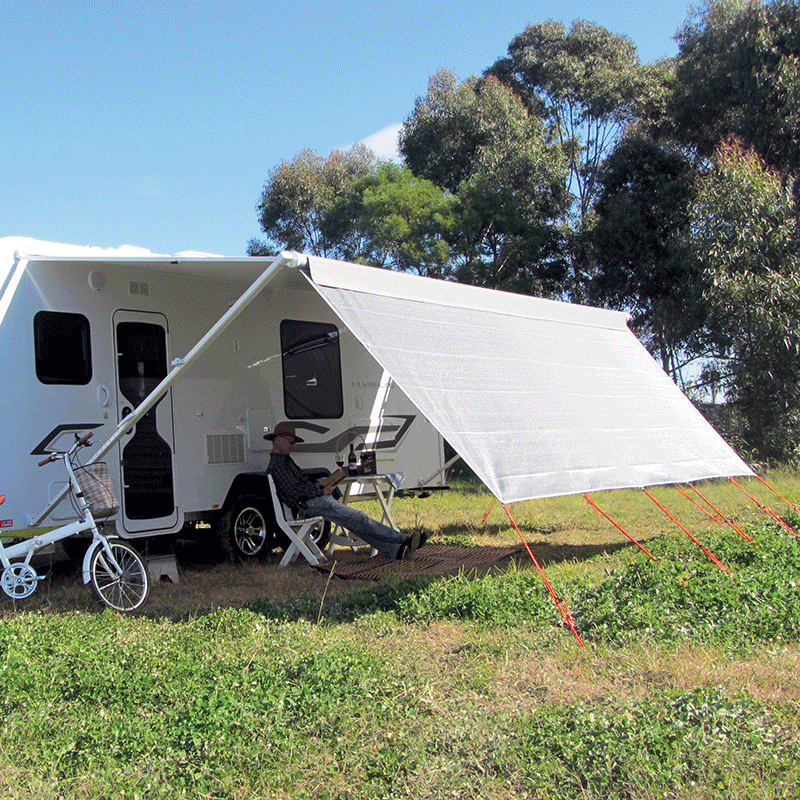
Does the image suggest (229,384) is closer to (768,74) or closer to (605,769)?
(605,769)

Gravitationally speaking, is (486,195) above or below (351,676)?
above

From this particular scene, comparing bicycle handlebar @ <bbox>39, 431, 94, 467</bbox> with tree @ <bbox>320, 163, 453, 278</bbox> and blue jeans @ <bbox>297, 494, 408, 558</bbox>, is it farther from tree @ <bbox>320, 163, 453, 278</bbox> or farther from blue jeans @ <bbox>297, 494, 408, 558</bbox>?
tree @ <bbox>320, 163, 453, 278</bbox>

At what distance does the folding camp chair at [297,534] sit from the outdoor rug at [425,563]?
0.42 ft

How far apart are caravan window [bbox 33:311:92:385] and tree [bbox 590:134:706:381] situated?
11836 millimetres

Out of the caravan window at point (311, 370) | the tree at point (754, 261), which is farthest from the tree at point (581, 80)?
the caravan window at point (311, 370)

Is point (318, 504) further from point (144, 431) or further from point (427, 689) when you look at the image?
point (427, 689)

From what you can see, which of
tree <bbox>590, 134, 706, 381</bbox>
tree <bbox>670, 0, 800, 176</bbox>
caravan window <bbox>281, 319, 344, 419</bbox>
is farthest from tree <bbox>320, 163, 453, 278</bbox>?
caravan window <bbox>281, 319, 344, 419</bbox>

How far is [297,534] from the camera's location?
6.80m

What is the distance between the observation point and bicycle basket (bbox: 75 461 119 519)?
5574 mm

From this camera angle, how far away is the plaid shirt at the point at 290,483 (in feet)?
22.2

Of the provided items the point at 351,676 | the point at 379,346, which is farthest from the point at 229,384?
the point at 351,676

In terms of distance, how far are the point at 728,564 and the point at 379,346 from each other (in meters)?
2.76

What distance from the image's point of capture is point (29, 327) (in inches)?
235

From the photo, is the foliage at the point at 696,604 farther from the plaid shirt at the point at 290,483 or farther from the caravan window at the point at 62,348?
the caravan window at the point at 62,348
